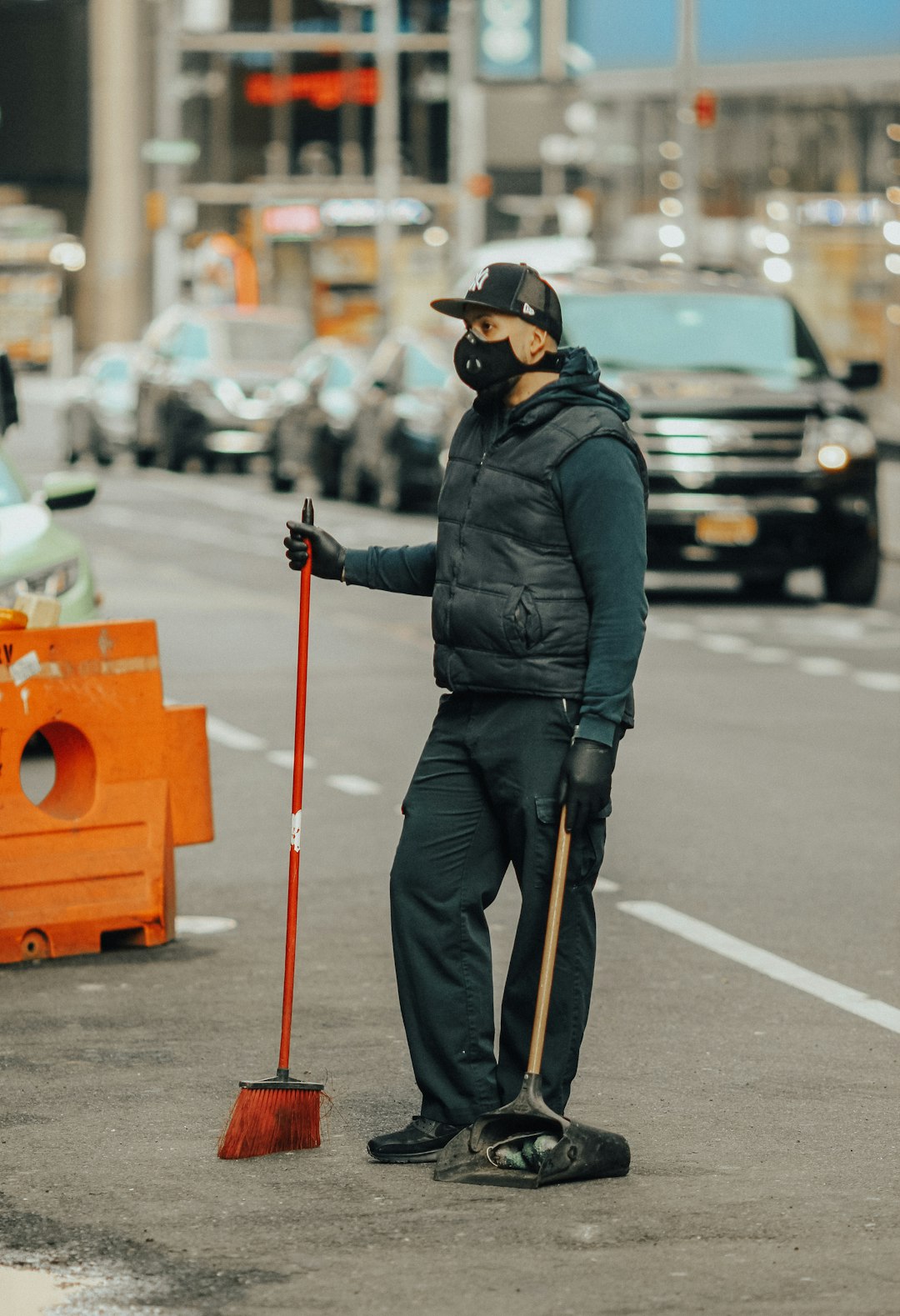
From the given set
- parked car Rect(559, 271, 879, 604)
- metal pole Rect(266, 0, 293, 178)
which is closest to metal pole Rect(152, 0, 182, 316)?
metal pole Rect(266, 0, 293, 178)

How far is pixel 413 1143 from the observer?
19.7ft

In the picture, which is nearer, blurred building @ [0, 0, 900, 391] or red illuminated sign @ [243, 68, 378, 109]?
blurred building @ [0, 0, 900, 391]

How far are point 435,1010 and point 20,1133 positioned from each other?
0.97m

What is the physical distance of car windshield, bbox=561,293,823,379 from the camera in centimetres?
1912

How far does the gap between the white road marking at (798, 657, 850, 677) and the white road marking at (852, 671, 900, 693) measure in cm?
11

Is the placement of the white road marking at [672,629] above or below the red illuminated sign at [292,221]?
below

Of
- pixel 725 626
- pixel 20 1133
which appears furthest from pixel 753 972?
pixel 725 626

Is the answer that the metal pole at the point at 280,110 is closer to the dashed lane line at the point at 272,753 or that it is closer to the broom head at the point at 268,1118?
the dashed lane line at the point at 272,753

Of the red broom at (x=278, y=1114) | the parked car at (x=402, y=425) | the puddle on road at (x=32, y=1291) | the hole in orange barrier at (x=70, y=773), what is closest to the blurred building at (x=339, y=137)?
the parked car at (x=402, y=425)

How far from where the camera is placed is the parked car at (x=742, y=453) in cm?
1842

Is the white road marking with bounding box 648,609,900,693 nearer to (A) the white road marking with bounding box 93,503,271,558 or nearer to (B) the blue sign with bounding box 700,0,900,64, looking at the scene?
(A) the white road marking with bounding box 93,503,271,558

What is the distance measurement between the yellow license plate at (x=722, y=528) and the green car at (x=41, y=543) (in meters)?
6.79

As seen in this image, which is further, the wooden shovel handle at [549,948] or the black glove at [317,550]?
the black glove at [317,550]

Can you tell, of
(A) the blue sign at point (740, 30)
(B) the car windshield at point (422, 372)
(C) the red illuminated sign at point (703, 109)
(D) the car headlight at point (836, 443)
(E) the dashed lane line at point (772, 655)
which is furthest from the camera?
(A) the blue sign at point (740, 30)
